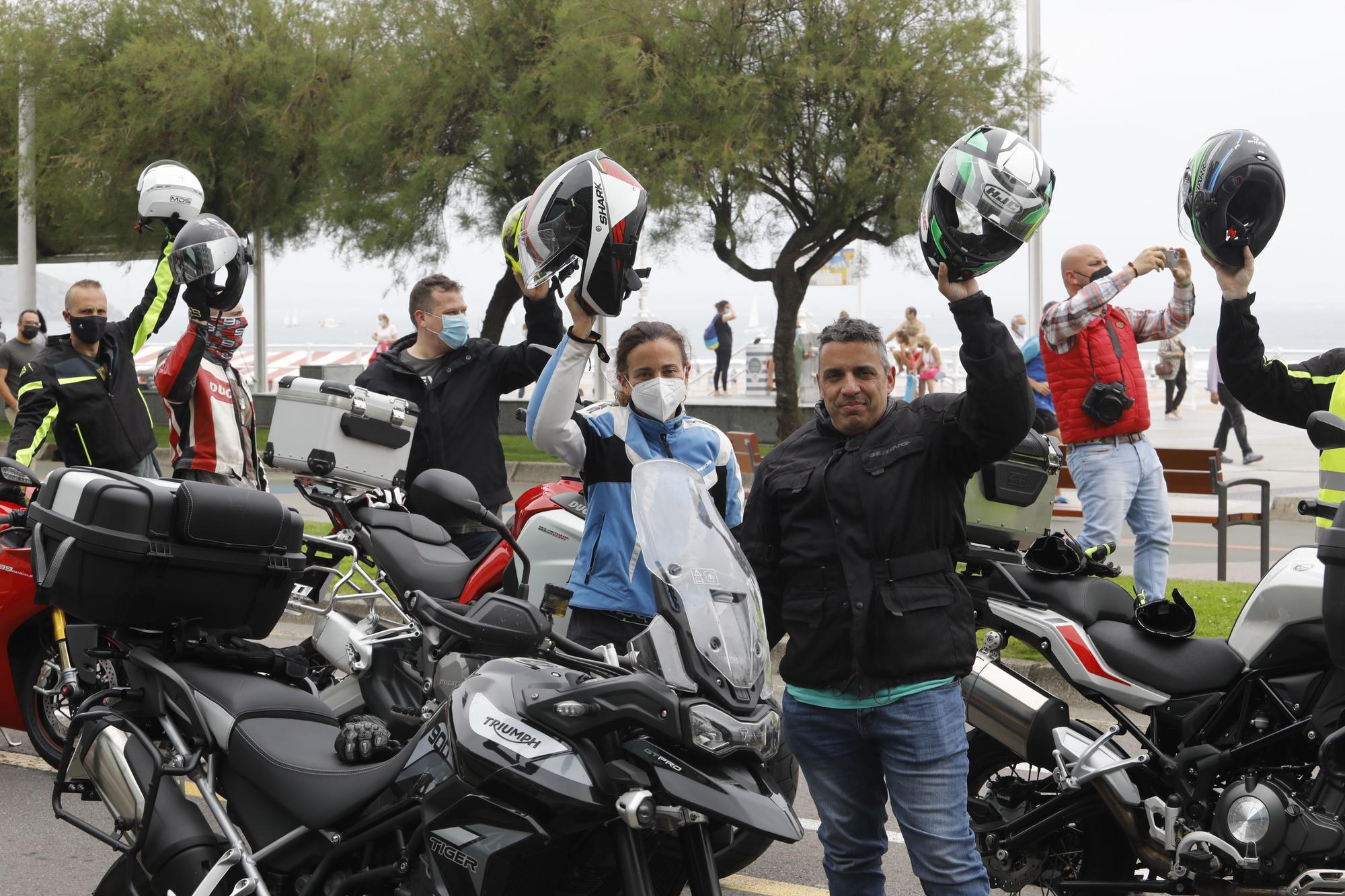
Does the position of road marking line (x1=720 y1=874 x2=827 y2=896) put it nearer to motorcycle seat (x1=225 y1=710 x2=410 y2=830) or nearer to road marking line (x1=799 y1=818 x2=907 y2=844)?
road marking line (x1=799 y1=818 x2=907 y2=844)

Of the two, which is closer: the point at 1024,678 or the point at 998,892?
the point at 1024,678

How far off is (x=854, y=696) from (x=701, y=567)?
723 millimetres

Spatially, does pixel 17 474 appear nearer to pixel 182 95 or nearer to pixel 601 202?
pixel 601 202

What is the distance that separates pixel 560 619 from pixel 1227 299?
2334 millimetres

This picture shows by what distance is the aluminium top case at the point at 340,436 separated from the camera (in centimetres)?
548

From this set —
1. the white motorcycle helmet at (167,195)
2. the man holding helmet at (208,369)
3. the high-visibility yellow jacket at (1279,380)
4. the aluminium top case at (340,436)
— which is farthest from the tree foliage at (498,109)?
the high-visibility yellow jacket at (1279,380)

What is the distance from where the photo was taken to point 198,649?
384 centimetres

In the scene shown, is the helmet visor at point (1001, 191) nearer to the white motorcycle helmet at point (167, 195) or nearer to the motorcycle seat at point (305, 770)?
the motorcycle seat at point (305, 770)

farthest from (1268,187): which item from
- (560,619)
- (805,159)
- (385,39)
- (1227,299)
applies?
(385,39)

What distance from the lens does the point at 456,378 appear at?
19.8ft

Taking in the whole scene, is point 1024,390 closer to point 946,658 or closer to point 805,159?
point 946,658

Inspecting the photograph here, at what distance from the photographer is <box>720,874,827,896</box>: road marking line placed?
4.63m

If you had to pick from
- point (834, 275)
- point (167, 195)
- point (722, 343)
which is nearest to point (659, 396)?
point (167, 195)

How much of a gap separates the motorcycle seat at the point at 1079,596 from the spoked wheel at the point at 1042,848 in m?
0.45
